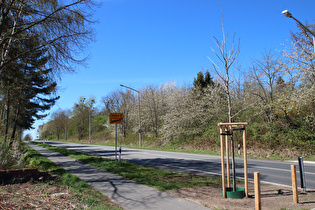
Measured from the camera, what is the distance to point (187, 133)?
28.3m

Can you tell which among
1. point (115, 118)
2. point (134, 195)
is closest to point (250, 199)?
point (134, 195)

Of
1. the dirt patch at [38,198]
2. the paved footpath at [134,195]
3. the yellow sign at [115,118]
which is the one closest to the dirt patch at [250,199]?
the paved footpath at [134,195]

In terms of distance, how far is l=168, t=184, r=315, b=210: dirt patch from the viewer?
558cm

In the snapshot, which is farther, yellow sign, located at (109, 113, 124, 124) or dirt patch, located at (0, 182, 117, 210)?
yellow sign, located at (109, 113, 124, 124)

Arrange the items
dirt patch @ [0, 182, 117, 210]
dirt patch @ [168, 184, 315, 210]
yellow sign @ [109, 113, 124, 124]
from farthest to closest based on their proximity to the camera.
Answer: yellow sign @ [109, 113, 124, 124], dirt patch @ [168, 184, 315, 210], dirt patch @ [0, 182, 117, 210]

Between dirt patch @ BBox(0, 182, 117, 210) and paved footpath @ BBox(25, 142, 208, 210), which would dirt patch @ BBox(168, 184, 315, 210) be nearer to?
paved footpath @ BBox(25, 142, 208, 210)

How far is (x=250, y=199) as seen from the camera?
6.16m

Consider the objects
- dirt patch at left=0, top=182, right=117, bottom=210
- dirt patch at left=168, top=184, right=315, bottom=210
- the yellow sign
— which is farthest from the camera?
the yellow sign

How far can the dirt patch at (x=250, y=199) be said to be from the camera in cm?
558

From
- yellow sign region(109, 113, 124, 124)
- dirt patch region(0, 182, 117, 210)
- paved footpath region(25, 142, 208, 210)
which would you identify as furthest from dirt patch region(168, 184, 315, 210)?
yellow sign region(109, 113, 124, 124)

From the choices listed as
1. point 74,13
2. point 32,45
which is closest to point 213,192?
point 74,13

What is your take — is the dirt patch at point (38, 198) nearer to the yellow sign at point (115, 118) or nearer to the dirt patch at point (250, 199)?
the dirt patch at point (250, 199)

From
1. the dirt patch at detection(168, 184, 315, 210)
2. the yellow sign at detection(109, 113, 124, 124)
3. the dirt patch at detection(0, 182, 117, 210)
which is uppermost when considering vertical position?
the yellow sign at detection(109, 113, 124, 124)

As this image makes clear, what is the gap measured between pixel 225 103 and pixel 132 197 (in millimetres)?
21077
